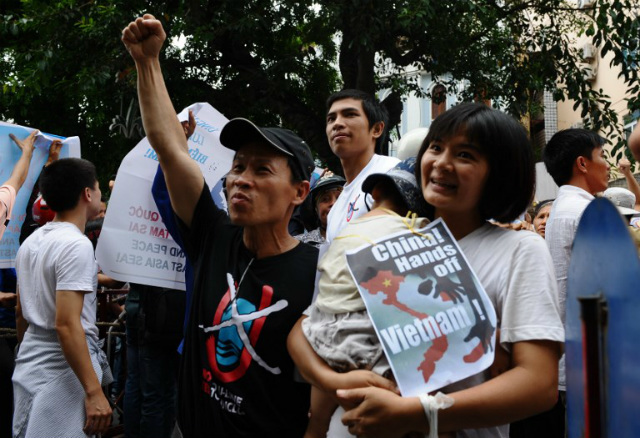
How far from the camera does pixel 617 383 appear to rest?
45.6 inches

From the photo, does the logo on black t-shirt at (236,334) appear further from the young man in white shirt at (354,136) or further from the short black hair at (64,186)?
the short black hair at (64,186)

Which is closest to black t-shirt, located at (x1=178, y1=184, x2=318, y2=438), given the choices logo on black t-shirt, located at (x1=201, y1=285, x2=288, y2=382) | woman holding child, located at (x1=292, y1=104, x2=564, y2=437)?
logo on black t-shirt, located at (x1=201, y1=285, x2=288, y2=382)

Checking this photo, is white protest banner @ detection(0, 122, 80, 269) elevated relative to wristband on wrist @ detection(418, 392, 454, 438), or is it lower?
elevated

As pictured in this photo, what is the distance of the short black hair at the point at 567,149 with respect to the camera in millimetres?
3926

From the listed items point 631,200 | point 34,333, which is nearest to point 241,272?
point 34,333

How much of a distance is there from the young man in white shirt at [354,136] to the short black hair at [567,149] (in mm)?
983

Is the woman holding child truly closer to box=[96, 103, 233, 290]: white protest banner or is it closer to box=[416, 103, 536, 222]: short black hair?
box=[416, 103, 536, 222]: short black hair

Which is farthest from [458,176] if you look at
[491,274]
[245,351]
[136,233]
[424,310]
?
[136,233]

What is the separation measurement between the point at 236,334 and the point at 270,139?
664mm

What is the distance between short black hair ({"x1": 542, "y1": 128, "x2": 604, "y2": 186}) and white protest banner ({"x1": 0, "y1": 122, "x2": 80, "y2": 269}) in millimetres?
3130

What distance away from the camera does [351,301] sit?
1.69 m

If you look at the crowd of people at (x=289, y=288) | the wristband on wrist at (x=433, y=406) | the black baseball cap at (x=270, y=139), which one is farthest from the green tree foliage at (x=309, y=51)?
the wristband on wrist at (x=433, y=406)

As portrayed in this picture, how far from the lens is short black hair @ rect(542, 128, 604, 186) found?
3926 mm

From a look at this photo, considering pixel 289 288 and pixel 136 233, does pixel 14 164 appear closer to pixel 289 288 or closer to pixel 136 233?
pixel 136 233
